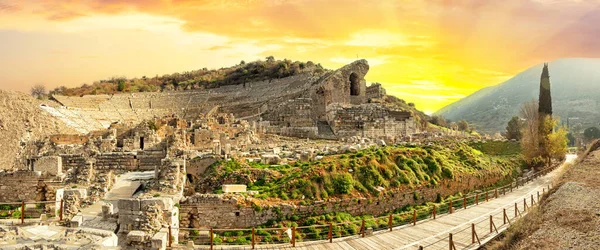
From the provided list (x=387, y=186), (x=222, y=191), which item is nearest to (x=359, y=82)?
(x=387, y=186)

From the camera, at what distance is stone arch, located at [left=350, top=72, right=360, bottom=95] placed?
48719mm

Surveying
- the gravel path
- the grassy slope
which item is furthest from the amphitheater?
the gravel path

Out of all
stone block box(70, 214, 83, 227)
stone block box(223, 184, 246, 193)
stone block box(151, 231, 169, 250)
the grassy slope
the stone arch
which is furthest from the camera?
the stone arch

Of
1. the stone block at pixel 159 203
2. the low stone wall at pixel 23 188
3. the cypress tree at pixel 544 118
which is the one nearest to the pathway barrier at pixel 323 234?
the stone block at pixel 159 203

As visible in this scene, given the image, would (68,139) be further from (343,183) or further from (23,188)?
(343,183)

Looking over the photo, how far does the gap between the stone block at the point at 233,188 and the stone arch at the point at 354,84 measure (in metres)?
35.6

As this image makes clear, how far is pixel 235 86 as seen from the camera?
73812 millimetres

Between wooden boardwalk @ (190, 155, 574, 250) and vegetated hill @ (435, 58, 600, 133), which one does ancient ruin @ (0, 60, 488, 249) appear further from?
vegetated hill @ (435, 58, 600, 133)

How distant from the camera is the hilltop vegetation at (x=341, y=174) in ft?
49.9

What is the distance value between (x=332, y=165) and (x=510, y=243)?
24.4ft

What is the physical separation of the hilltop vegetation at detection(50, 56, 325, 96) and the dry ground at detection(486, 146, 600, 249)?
2392 inches

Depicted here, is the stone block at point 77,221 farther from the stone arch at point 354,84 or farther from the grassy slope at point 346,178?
the stone arch at point 354,84

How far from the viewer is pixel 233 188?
14.4 meters

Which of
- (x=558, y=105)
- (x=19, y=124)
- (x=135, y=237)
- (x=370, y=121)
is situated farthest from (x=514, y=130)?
(x=558, y=105)
